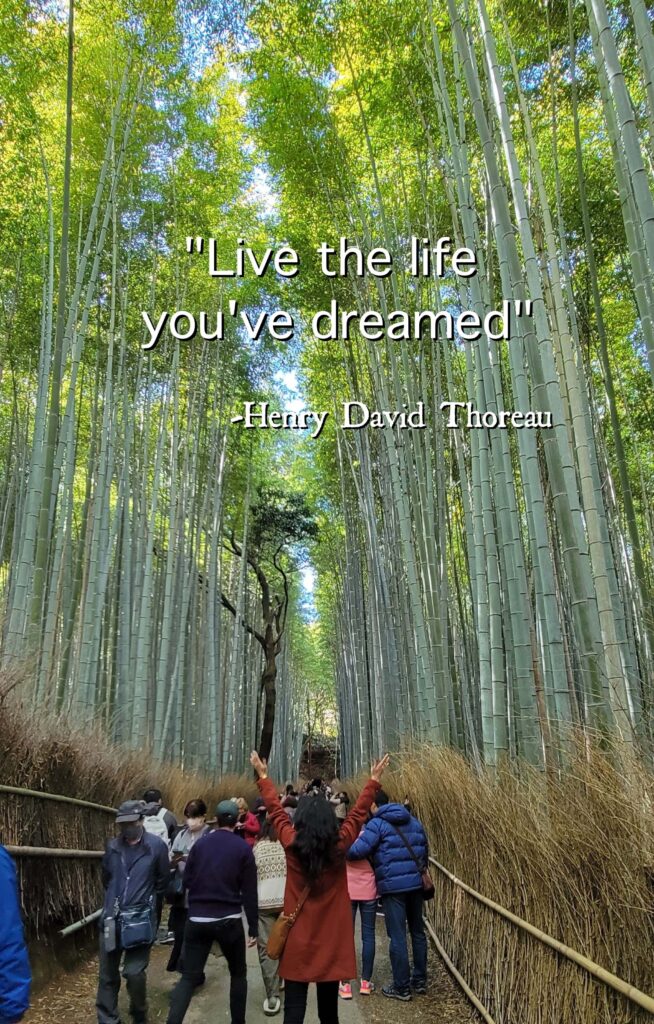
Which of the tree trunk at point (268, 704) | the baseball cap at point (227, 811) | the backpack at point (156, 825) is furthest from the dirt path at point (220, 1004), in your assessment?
the tree trunk at point (268, 704)

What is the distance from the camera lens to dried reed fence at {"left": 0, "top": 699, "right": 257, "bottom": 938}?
283 centimetres

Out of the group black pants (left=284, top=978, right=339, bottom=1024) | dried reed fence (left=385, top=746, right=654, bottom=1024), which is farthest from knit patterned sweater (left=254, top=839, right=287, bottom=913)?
black pants (left=284, top=978, right=339, bottom=1024)

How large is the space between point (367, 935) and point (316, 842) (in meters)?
1.91

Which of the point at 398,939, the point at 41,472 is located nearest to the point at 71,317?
the point at 41,472

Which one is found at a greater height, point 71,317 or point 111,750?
point 71,317

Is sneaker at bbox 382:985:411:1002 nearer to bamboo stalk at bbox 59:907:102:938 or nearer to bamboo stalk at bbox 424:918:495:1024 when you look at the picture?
Result: bamboo stalk at bbox 424:918:495:1024

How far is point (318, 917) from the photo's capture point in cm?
185

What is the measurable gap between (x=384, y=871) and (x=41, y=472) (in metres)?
3.03

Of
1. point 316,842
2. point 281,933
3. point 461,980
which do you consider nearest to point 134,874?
point 281,933

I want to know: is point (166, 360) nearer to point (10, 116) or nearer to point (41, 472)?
point (10, 116)

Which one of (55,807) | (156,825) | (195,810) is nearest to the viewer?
(195,810)

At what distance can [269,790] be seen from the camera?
2.18m

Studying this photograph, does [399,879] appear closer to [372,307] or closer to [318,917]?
[318,917]

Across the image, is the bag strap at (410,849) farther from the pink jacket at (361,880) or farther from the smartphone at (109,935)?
the smartphone at (109,935)
